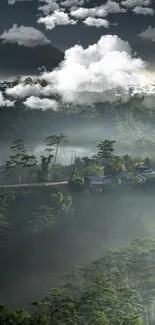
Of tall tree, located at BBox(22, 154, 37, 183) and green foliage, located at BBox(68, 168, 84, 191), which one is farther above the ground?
tall tree, located at BBox(22, 154, 37, 183)

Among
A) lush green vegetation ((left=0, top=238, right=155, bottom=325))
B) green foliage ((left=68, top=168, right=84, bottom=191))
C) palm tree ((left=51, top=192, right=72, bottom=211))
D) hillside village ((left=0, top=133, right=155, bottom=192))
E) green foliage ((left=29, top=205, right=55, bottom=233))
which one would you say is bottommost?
lush green vegetation ((left=0, top=238, right=155, bottom=325))

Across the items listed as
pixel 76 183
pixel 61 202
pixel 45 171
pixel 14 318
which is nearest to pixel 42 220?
pixel 61 202

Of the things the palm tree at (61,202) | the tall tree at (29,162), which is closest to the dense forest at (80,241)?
the palm tree at (61,202)

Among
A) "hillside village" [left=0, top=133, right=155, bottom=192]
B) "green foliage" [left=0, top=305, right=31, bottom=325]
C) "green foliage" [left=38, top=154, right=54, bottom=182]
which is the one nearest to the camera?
"green foliage" [left=0, top=305, right=31, bottom=325]

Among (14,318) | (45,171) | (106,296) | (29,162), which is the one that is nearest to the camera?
(14,318)

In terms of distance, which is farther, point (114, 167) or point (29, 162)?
point (29, 162)

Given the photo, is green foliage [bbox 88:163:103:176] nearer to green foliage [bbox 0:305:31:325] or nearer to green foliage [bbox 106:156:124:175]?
green foliage [bbox 106:156:124:175]

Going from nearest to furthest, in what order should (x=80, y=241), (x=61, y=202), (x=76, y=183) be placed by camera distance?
1. (x=80, y=241)
2. (x=61, y=202)
3. (x=76, y=183)

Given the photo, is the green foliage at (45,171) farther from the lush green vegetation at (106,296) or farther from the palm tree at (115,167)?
the lush green vegetation at (106,296)

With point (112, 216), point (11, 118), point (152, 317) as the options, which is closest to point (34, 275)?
point (152, 317)

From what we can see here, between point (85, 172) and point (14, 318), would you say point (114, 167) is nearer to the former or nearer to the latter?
point (85, 172)

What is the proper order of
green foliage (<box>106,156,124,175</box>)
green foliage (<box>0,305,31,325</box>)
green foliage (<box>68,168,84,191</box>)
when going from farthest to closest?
green foliage (<box>106,156,124,175</box>) → green foliage (<box>68,168,84,191</box>) → green foliage (<box>0,305,31,325</box>)

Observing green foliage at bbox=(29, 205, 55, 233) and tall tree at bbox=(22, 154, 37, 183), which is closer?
green foliage at bbox=(29, 205, 55, 233)

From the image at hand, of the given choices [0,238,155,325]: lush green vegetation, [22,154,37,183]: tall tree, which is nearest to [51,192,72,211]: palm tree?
[22,154,37,183]: tall tree
